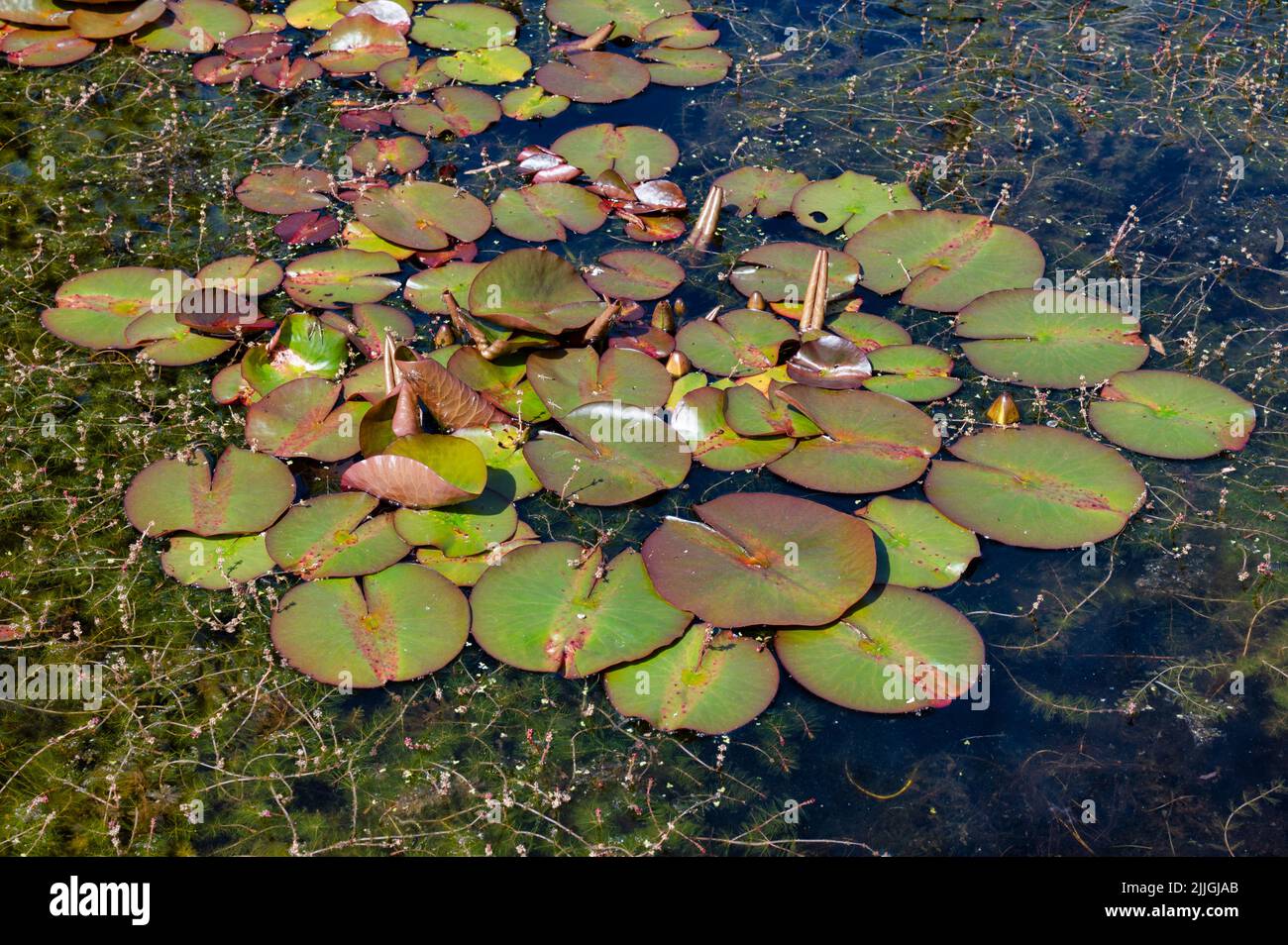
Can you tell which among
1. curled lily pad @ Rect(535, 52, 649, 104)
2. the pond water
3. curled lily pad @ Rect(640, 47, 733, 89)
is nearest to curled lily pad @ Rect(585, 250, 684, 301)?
the pond water

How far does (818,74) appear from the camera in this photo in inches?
329

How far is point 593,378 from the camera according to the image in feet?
19.7

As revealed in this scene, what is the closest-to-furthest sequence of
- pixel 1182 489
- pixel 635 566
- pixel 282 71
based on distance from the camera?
pixel 635 566
pixel 1182 489
pixel 282 71

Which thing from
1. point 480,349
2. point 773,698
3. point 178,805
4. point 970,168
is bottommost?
point 178,805

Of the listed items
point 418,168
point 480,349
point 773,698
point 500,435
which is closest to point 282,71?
point 418,168

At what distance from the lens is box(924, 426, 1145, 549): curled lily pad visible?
5.32m

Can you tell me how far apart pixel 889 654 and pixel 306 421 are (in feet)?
10.3

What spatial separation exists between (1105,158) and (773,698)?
4905mm

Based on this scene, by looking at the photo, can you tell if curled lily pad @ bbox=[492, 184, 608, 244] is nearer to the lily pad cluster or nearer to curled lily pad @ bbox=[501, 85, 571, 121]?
the lily pad cluster

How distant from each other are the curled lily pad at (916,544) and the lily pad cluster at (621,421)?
1 centimetres

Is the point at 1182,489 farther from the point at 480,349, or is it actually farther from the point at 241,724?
the point at 241,724

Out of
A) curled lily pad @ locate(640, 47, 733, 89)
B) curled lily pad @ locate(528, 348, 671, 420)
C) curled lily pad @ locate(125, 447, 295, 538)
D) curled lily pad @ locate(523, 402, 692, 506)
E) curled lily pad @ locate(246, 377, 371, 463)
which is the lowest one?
curled lily pad @ locate(125, 447, 295, 538)

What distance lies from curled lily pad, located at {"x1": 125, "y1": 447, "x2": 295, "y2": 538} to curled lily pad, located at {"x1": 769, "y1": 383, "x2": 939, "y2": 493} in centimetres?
247

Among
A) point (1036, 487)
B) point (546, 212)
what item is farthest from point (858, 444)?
point (546, 212)
